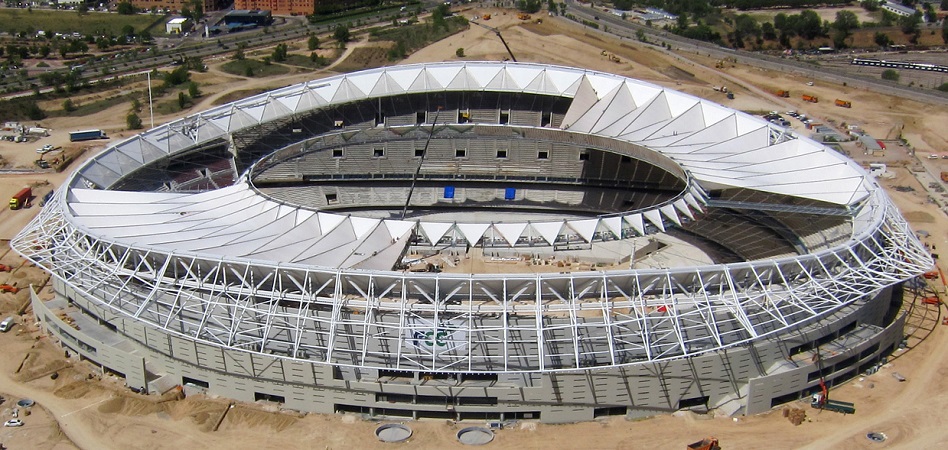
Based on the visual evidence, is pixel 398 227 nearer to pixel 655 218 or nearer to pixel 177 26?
pixel 655 218

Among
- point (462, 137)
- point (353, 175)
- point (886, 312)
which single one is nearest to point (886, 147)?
point (886, 312)

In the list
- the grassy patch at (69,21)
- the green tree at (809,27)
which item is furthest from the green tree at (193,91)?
the green tree at (809,27)

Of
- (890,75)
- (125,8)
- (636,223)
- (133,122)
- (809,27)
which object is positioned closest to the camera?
(636,223)

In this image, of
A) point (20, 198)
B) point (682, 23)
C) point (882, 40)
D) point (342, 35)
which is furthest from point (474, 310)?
point (882, 40)

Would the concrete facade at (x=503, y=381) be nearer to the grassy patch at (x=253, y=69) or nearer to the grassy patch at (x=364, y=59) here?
the grassy patch at (x=253, y=69)

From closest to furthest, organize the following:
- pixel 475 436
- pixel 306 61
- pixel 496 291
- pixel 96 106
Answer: pixel 475 436 < pixel 496 291 < pixel 96 106 < pixel 306 61

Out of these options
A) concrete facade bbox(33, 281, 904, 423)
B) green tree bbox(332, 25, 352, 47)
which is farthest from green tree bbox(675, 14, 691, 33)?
concrete facade bbox(33, 281, 904, 423)

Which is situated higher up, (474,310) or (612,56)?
(612,56)

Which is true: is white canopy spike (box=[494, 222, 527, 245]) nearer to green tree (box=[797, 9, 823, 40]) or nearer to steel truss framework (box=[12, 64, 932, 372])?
steel truss framework (box=[12, 64, 932, 372])
